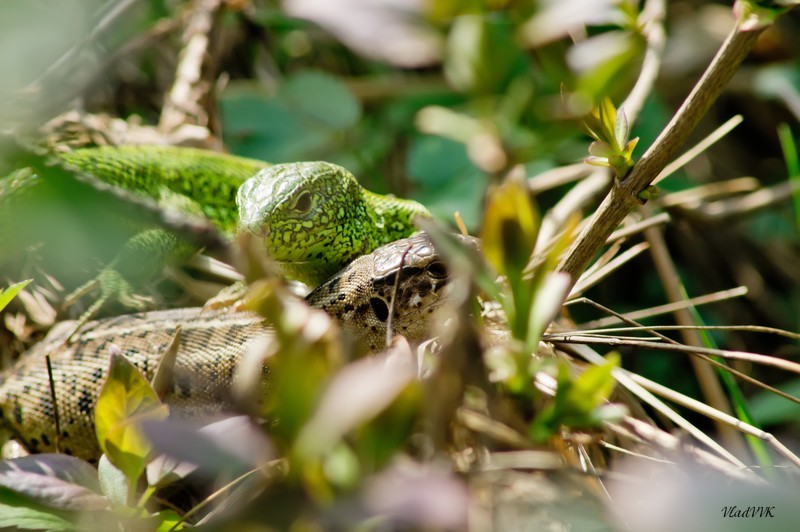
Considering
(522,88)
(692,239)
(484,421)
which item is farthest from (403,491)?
(692,239)

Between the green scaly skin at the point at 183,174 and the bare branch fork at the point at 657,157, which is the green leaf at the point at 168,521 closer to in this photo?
the bare branch fork at the point at 657,157

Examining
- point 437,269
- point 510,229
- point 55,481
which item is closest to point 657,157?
point 510,229

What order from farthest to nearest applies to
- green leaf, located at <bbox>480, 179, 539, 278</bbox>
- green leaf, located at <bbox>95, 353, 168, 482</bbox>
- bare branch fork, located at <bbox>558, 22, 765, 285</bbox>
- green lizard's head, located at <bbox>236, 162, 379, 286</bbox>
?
green lizard's head, located at <bbox>236, 162, 379, 286</bbox>, bare branch fork, located at <bbox>558, 22, 765, 285</bbox>, green leaf, located at <bbox>95, 353, 168, 482</bbox>, green leaf, located at <bbox>480, 179, 539, 278</bbox>

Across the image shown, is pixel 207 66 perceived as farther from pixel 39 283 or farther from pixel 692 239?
pixel 692 239

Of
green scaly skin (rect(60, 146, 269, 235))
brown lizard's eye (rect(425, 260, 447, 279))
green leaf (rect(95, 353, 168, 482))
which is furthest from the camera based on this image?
green scaly skin (rect(60, 146, 269, 235))

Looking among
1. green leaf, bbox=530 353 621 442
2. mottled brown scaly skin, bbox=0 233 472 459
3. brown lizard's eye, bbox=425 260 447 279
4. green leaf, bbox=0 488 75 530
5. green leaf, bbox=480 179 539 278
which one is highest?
green leaf, bbox=480 179 539 278

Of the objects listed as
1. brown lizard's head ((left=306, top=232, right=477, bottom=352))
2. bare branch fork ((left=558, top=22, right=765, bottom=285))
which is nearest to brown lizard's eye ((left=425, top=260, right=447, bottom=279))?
brown lizard's head ((left=306, top=232, right=477, bottom=352))

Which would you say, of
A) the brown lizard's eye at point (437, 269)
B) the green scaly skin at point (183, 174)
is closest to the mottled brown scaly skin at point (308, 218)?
the brown lizard's eye at point (437, 269)

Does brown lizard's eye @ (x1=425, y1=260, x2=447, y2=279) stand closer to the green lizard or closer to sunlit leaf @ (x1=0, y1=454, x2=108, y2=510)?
the green lizard
